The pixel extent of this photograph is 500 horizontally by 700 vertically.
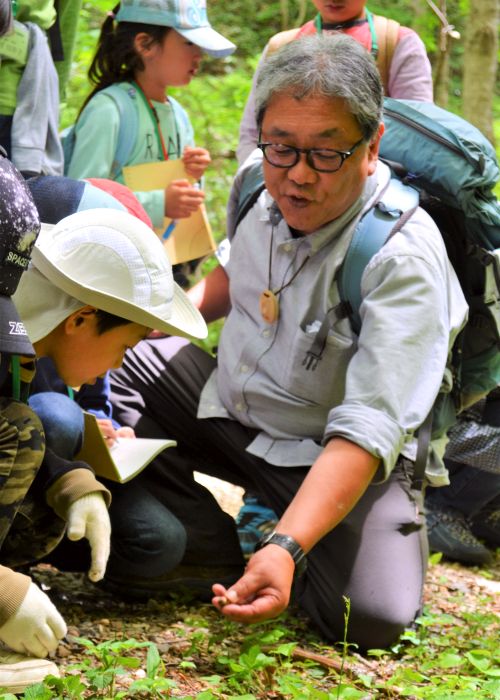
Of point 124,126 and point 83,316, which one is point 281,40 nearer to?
point 124,126

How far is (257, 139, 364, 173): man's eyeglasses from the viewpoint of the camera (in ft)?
10.6

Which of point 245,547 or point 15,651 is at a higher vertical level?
point 15,651

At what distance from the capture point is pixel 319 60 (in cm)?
322

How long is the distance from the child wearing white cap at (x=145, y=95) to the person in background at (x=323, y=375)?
3.07ft

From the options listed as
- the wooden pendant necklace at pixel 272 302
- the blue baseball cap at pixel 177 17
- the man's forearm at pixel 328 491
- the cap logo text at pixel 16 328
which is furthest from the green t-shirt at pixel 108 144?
the cap logo text at pixel 16 328

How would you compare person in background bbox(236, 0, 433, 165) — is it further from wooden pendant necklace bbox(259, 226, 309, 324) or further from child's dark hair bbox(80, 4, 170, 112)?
wooden pendant necklace bbox(259, 226, 309, 324)

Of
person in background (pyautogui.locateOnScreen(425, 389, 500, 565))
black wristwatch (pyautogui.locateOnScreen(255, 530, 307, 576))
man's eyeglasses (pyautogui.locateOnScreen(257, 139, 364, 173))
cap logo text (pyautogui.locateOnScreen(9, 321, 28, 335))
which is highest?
man's eyeglasses (pyautogui.locateOnScreen(257, 139, 364, 173))

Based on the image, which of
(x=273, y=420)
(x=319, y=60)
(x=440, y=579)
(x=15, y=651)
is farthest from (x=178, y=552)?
(x=319, y=60)

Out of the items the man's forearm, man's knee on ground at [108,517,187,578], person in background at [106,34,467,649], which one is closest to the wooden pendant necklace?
person in background at [106,34,467,649]

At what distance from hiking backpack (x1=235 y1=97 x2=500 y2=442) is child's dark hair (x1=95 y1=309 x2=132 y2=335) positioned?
81 centimetres

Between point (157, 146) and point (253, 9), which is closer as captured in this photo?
point (157, 146)

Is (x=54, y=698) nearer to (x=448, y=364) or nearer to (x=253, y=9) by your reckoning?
(x=448, y=364)

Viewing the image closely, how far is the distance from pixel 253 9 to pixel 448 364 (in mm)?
13608

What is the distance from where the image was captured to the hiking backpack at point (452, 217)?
3.32m
